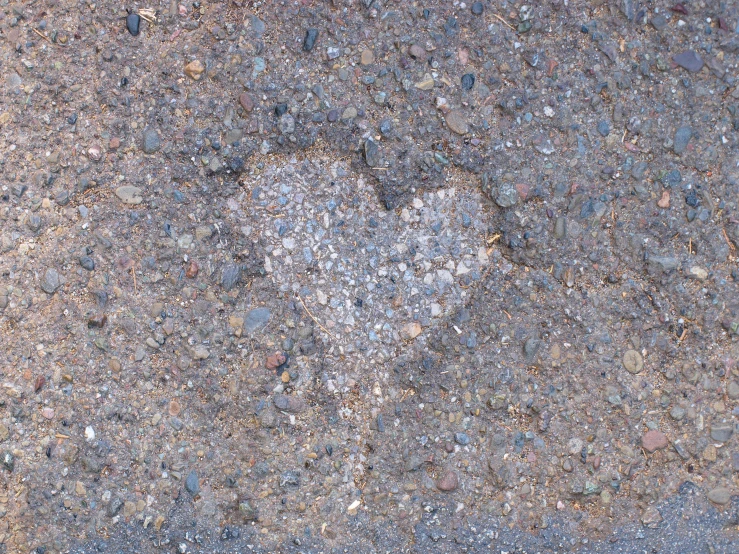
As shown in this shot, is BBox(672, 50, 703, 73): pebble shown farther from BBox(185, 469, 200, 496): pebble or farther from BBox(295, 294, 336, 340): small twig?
BBox(185, 469, 200, 496): pebble

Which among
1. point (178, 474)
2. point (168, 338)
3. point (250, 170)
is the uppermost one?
point (250, 170)

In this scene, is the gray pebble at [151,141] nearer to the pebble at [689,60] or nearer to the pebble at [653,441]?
the pebble at [689,60]

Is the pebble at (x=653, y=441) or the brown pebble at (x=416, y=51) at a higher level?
the brown pebble at (x=416, y=51)

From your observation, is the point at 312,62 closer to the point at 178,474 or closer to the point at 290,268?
the point at 290,268

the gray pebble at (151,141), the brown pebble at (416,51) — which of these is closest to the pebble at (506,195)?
the brown pebble at (416,51)

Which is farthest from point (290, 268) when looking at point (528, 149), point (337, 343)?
point (528, 149)

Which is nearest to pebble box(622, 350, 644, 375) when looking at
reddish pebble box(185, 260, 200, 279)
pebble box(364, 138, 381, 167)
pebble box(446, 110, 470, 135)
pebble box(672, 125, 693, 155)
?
pebble box(672, 125, 693, 155)

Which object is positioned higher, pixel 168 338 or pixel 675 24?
pixel 675 24
